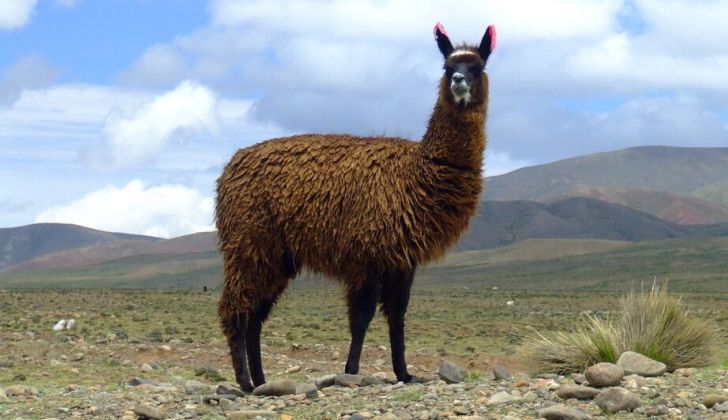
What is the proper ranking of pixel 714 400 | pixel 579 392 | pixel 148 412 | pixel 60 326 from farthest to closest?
pixel 60 326
pixel 148 412
pixel 579 392
pixel 714 400

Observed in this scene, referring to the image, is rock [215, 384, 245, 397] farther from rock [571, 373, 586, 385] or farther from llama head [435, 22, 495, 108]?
llama head [435, 22, 495, 108]

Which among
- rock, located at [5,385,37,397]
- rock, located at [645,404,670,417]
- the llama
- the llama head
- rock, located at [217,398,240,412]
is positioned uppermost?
the llama head

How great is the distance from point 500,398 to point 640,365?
198cm

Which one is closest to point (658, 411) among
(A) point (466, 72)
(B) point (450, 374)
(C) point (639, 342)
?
(C) point (639, 342)

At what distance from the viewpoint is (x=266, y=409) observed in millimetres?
10766

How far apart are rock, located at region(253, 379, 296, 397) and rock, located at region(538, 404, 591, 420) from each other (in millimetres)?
3436

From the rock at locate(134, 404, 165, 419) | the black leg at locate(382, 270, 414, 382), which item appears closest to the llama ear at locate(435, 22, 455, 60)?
the black leg at locate(382, 270, 414, 382)

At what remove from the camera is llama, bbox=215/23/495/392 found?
39.3ft

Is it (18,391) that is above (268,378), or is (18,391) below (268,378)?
above

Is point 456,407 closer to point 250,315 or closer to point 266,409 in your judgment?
point 266,409

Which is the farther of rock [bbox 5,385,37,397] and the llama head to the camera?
rock [bbox 5,385,37,397]

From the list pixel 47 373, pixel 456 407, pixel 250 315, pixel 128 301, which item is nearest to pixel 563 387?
pixel 456 407

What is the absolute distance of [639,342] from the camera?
1202 cm

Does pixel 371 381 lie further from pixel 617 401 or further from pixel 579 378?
pixel 617 401
